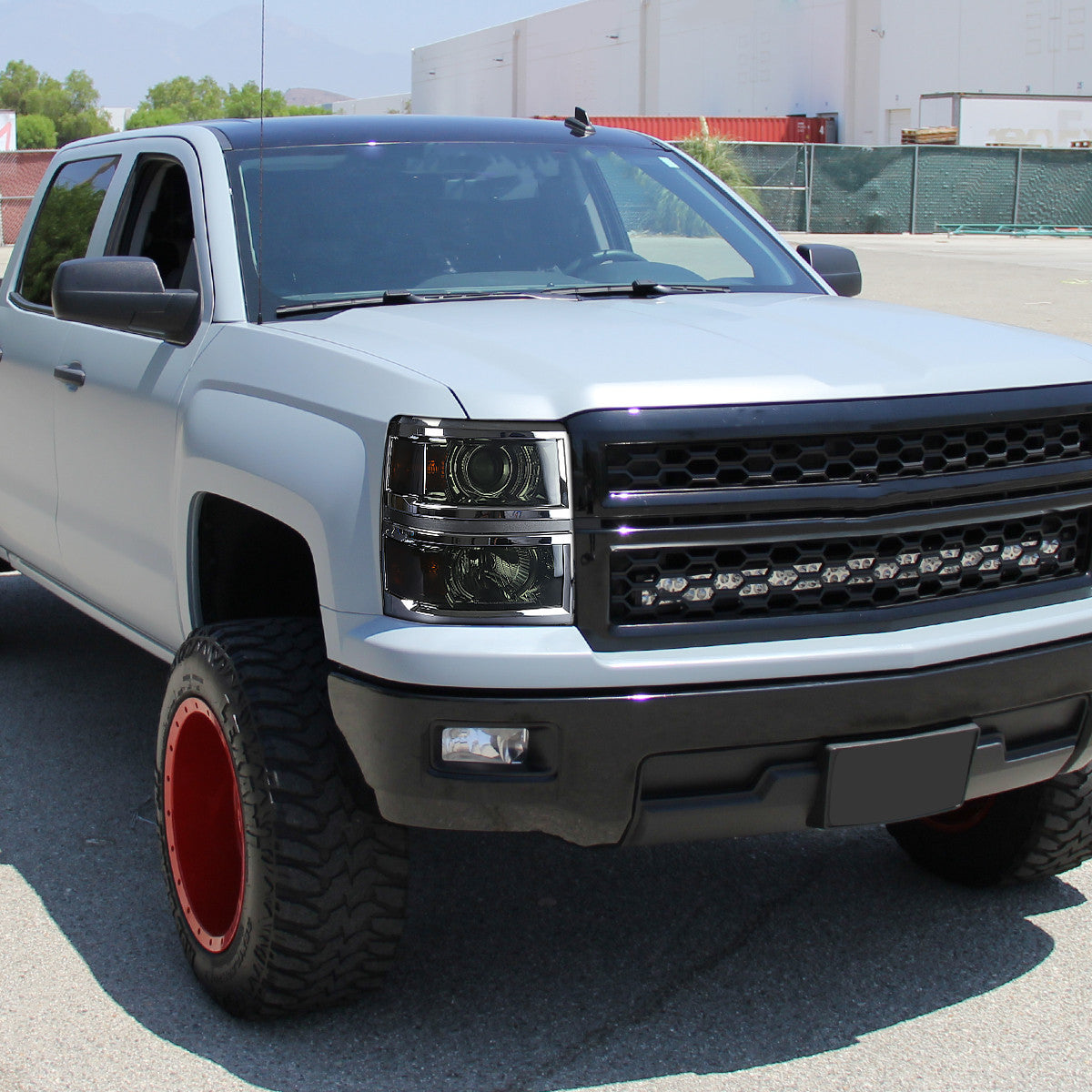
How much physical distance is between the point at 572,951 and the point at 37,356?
2416mm

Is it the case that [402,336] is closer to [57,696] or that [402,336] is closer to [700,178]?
[700,178]

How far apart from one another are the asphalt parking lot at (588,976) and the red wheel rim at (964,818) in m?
0.16

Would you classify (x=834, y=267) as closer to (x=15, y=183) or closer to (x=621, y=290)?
(x=621, y=290)

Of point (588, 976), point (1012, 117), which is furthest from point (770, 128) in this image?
point (588, 976)

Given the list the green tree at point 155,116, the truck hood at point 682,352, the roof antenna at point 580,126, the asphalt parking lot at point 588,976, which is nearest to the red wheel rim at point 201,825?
the asphalt parking lot at point 588,976

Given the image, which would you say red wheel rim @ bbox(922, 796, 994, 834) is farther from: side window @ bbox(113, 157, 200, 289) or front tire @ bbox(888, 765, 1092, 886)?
side window @ bbox(113, 157, 200, 289)

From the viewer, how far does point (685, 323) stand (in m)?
3.21

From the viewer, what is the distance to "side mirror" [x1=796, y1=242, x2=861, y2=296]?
4.46m

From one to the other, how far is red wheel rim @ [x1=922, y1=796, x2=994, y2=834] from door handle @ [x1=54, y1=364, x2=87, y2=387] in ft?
8.30

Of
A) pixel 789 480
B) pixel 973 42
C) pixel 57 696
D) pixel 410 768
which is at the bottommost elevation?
pixel 57 696

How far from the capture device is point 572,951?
139 inches

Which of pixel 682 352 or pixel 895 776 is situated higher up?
pixel 682 352

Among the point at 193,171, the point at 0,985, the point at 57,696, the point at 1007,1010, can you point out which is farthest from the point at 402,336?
the point at 57,696

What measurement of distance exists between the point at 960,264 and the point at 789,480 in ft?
78.4
